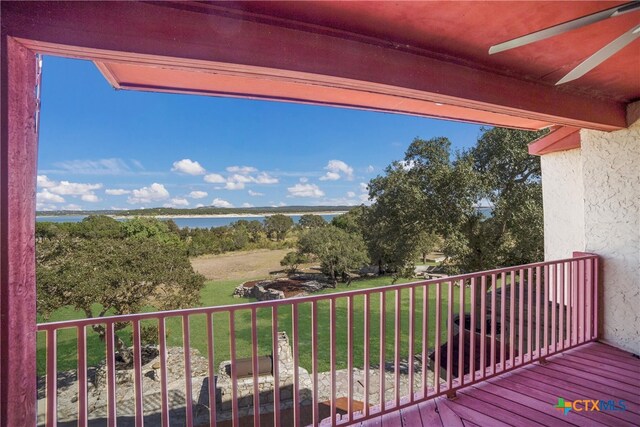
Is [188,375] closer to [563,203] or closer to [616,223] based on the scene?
[616,223]

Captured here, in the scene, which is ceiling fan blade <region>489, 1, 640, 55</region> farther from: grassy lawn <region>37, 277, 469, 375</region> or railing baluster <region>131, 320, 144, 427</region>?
grassy lawn <region>37, 277, 469, 375</region>

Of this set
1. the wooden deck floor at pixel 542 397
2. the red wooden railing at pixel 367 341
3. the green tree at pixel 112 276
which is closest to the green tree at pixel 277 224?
the green tree at pixel 112 276

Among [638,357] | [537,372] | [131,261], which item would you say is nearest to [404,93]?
[537,372]

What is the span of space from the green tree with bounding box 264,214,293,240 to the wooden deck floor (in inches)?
963

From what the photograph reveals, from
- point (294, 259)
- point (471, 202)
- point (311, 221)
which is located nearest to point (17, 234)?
point (471, 202)

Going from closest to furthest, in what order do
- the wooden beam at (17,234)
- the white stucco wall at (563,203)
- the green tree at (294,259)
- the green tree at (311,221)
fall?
the wooden beam at (17,234) < the white stucco wall at (563,203) < the green tree at (294,259) < the green tree at (311,221)

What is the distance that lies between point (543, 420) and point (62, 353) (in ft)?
44.0

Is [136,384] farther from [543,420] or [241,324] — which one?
[241,324]

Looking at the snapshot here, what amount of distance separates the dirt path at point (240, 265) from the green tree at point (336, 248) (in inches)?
206

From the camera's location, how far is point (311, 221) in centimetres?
2309

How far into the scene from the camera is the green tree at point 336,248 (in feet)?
64.7

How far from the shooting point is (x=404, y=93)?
2029 mm

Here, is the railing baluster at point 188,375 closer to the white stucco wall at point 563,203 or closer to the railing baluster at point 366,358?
the railing baluster at point 366,358

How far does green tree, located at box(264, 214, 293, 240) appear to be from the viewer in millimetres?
26547
